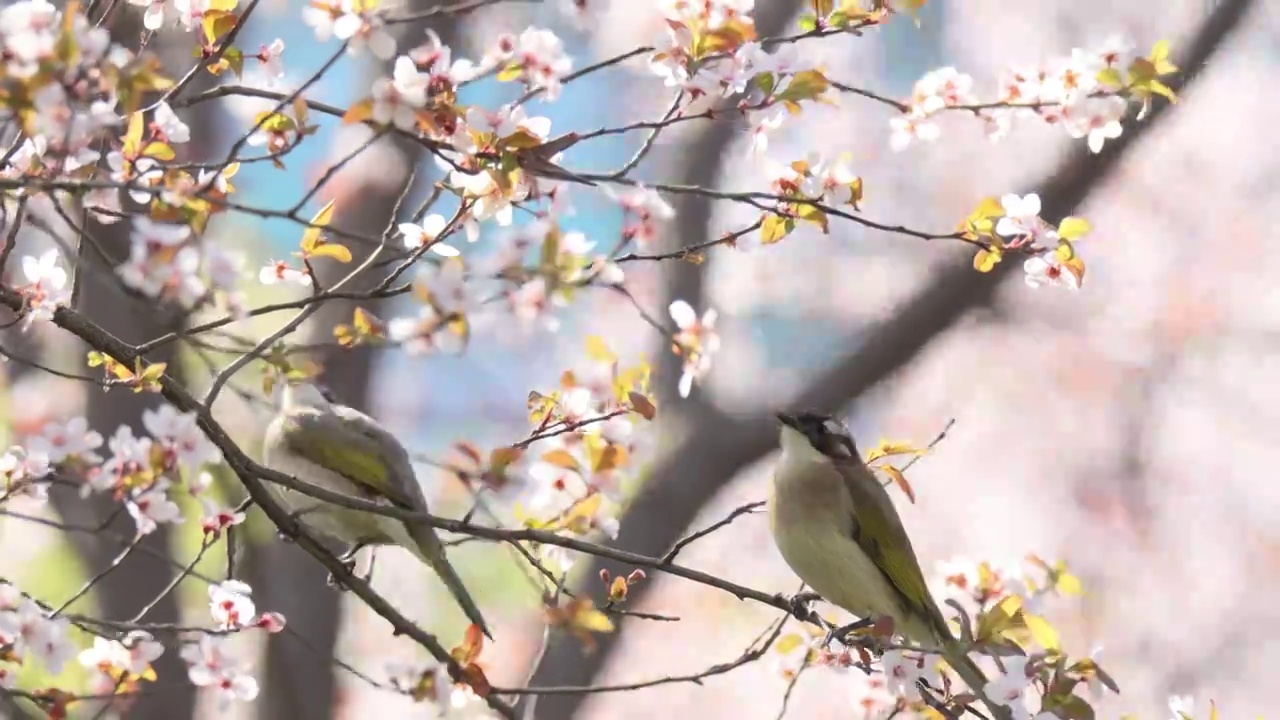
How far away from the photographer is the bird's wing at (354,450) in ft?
6.22

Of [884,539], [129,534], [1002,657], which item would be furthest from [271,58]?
[129,534]

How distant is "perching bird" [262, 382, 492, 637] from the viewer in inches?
72.0

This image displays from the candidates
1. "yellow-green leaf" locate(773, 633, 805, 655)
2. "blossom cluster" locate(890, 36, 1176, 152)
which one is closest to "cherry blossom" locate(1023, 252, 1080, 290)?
"blossom cluster" locate(890, 36, 1176, 152)

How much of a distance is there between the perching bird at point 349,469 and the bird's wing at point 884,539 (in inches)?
26.8

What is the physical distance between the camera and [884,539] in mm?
2021

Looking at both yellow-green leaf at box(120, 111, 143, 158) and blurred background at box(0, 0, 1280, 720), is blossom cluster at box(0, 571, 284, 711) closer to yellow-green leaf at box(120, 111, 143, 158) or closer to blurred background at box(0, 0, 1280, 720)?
yellow-green leaf at box(120, 111, 143, 158)

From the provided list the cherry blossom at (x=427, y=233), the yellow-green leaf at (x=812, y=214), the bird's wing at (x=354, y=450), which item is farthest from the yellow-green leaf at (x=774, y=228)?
the bird's wing at (x=354, y=450)

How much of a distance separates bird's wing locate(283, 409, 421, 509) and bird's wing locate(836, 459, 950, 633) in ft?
2.33

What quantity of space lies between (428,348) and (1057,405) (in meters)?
3.83

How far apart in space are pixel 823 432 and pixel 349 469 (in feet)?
2.61

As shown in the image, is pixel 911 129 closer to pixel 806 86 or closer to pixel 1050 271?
pixel 1050 271

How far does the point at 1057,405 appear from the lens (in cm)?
441

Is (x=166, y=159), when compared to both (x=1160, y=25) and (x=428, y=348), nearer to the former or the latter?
(x=428, y=348)

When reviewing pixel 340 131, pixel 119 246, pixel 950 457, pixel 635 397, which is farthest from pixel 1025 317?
pixel 635 397
